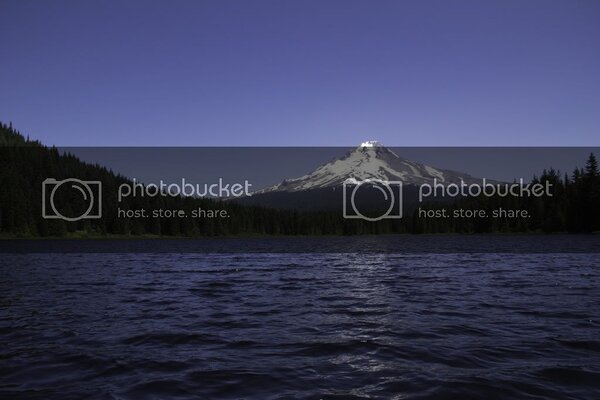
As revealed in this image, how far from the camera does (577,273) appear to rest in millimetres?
38000

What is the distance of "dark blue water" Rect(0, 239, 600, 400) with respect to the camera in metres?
11.1

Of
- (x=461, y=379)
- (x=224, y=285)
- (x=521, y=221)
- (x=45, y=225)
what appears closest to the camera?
(x=461, y=379)

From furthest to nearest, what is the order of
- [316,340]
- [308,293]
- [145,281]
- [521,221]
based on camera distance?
1. [521,221]
2. [145,281]
3. [308,293]
4. [316,340]

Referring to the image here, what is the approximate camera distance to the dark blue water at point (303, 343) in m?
11.1

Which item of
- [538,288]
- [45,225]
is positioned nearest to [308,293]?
[538,288]

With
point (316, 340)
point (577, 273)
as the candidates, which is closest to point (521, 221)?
point (577, 273)

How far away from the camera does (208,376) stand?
1192 cm

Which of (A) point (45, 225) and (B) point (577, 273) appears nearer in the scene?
(B) point (577, 273)

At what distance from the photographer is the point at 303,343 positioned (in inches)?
605

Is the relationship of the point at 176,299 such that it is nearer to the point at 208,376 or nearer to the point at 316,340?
the point at 316,340

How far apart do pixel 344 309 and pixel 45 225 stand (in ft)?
612

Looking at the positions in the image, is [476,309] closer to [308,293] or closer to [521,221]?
[308,293]

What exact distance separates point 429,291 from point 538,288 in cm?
689

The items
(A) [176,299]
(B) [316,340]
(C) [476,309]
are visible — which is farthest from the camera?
(A) [176,299]
